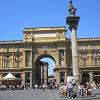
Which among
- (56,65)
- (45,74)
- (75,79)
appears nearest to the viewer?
(75,79)

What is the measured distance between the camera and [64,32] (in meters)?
102

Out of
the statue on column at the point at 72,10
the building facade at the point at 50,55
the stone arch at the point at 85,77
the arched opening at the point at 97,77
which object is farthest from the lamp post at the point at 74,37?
the stone arch at the point at 85,77

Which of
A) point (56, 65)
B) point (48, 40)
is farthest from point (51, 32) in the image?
point (56, 65)

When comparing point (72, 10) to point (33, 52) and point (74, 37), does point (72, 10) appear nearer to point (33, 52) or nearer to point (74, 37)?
point (74, 37)

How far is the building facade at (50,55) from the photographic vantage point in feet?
328

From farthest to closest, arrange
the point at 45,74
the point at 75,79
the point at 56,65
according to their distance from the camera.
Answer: the point at 45,74
the point at 56,65
the point at 75,79

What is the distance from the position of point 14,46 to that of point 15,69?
6.93m

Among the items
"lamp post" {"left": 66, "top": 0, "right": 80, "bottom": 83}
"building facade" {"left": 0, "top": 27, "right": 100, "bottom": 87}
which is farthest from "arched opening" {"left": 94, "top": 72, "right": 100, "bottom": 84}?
"lamp post" {"left": 66, "top": 0, "right": 80, "bottom": 83}

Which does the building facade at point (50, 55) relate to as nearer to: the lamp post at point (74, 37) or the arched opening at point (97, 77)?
the arched opening at point (97, 77)

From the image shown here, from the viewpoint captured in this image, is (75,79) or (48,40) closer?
(75,79)

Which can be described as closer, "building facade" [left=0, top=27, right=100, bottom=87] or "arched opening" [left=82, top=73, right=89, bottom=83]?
"building facade" [left=0, top=27, right=100, bottom=87]

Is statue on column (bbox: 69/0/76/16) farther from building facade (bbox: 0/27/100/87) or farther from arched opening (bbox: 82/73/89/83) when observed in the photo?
arched opening (bbox: 82/73/89/83)

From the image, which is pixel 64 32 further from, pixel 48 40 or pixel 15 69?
pixel 15 69

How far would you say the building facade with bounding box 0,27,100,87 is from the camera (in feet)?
328
